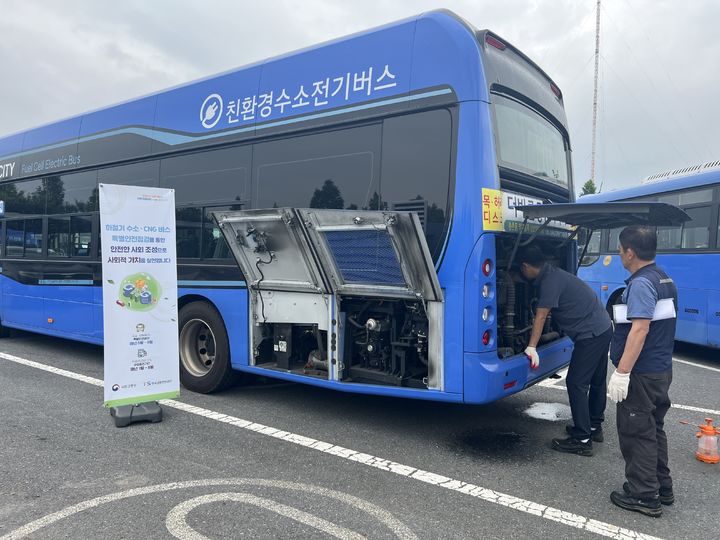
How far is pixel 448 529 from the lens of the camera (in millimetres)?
3148

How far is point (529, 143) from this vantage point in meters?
4.93

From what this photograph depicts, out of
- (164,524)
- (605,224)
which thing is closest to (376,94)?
(605,224)

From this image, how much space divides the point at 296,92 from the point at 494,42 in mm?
1870

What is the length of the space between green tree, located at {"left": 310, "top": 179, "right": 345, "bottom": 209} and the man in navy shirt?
1.72 metres

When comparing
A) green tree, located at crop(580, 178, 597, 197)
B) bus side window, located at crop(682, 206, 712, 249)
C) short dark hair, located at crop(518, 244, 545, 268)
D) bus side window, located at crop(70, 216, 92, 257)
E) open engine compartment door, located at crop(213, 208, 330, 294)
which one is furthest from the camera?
green tree, located at crop(580, 178, 597, 197)

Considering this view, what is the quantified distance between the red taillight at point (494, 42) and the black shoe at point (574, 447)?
336cm

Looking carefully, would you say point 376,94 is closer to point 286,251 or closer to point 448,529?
point 286,251

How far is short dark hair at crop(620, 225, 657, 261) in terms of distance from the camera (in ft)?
11.7

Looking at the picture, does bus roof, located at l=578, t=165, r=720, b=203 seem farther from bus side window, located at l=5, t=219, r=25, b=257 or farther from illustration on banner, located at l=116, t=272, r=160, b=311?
bus side window, located at l=5, t=219, r=25, b=257

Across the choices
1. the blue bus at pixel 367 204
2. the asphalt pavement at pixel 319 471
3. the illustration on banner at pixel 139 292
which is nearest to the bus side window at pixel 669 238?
the asphalt pavement at pixel 319 471

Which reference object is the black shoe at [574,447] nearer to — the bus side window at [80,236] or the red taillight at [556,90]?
the red taillight at [556,90]

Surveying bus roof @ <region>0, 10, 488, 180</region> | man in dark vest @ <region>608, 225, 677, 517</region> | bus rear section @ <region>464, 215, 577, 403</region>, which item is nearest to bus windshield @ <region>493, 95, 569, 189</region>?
bus roof @ <region>0, 10, 488, 180</region>

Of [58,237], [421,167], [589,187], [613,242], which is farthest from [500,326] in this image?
[589,187]

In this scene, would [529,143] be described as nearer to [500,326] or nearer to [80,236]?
[500,326]
